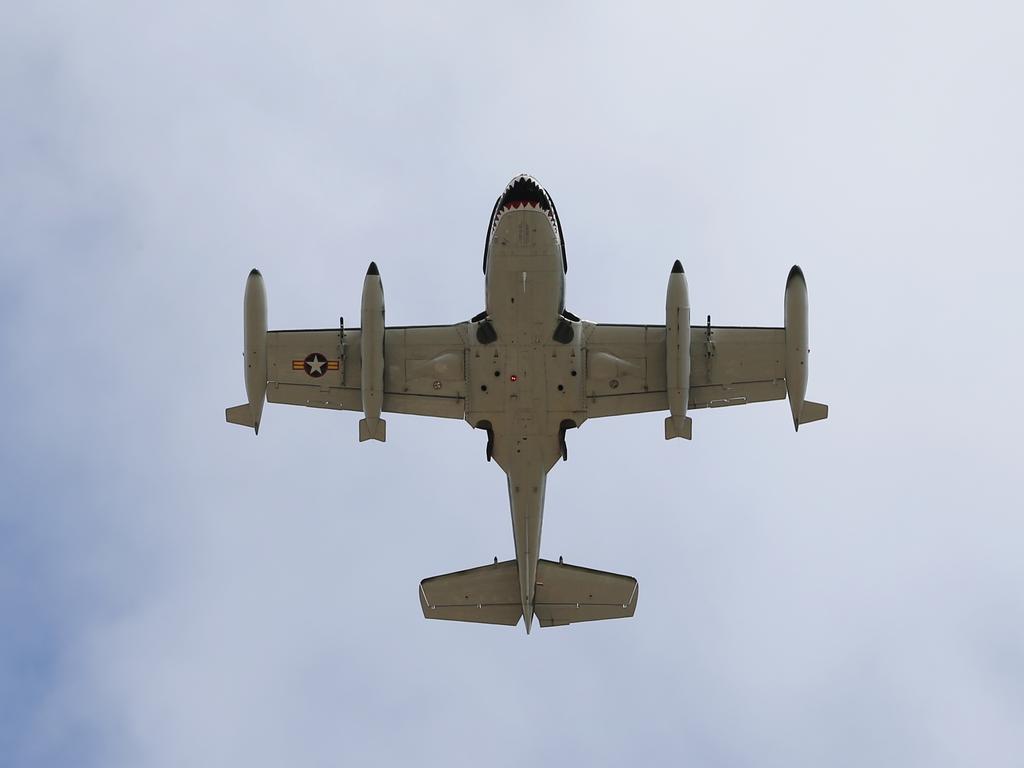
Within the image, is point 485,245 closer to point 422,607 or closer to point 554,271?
point 554,271

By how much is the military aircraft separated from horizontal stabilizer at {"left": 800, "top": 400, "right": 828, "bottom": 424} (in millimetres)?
44

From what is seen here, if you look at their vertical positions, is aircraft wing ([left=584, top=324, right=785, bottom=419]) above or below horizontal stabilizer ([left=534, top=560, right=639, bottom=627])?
above

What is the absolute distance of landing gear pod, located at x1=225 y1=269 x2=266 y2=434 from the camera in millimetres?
32469

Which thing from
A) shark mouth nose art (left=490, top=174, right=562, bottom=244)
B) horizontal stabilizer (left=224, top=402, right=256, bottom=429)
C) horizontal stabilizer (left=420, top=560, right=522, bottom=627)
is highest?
shark mouth nose art (left=490, top=174, right=562, bottom=244)

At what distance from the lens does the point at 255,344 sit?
108 feet

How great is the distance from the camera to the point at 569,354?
33.8 meters

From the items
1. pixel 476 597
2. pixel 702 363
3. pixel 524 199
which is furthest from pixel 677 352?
pixel 476 597

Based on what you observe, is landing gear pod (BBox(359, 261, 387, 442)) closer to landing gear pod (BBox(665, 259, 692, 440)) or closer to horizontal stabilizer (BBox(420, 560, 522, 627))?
horizontal stabilizer (BBox(420, 560, 522, 627))

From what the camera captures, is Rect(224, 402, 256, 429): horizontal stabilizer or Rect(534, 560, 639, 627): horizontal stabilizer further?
Rect(534, 560, 639, 627): horizontal stabilizer

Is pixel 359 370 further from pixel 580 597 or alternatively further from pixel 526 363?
pixel 580 597

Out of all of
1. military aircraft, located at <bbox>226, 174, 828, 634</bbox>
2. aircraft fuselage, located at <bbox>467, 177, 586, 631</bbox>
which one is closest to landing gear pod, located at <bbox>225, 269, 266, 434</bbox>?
military aircraft, located at <bbox>226, 174, 828, 634</bbox>

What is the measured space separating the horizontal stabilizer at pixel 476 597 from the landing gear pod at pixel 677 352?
659 centimetres

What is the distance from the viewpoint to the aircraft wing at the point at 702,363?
3431cm

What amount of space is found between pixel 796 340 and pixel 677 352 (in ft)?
9.51
